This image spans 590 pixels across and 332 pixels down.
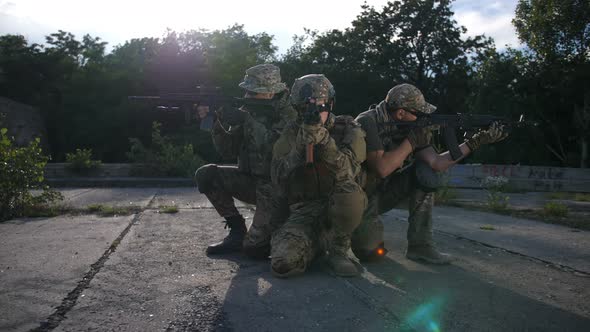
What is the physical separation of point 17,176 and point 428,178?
4.71 m

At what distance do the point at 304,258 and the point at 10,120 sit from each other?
19.0 m

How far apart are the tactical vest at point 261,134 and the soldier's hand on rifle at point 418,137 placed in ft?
3.18

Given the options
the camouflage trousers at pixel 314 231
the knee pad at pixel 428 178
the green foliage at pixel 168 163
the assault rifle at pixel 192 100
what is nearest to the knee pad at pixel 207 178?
the assault rifle at pixel 192 100

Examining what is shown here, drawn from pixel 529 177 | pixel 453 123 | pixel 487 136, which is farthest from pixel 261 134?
pixel 529 177

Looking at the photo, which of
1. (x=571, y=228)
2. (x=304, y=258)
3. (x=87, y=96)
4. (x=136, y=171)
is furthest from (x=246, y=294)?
(x=87, y=96)

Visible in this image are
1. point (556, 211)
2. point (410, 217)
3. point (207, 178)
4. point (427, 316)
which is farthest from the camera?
point (556, 211)

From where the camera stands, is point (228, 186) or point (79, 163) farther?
point (79, 163)

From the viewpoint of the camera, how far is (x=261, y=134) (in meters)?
4.09

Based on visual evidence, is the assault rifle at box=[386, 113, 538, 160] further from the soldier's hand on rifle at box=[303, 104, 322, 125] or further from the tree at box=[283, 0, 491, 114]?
the tree at box=[283, 0, 491, 114]

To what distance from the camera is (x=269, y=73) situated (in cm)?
413

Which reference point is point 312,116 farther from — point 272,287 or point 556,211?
point 556,211

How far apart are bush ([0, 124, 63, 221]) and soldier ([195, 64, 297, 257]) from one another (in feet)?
9.03

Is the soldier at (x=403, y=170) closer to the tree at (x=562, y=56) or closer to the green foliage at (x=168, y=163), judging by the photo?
the green foliage at (x=168, y=163)

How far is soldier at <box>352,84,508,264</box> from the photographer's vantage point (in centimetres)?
377
